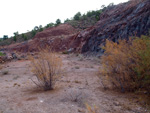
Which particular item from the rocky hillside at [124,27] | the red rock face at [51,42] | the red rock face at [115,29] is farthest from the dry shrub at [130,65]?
the red rock face at [51,42]

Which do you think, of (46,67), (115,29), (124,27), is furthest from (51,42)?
(46,67)

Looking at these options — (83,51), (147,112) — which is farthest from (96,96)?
(83,51)

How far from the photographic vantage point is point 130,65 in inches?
237

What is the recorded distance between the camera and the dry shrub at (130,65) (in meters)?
5.44

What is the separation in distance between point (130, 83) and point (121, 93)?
0.59 metres

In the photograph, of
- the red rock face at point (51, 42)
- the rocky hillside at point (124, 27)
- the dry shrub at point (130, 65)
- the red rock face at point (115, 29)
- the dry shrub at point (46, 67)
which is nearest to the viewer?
the dry shrub at point (130, 65)

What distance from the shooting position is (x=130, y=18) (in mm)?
18141

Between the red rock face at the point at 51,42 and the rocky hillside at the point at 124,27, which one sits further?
the red rock face at the point at 51,42

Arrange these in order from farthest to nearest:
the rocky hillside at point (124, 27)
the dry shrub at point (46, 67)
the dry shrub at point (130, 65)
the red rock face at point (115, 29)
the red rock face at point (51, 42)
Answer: the red rock face at point (51, 42) → the red rock face at point (115, 29) → the rocky hillside at point (124, 27) → the dry shrub at point (46, 67) → the dry shrub at point (130, 65)

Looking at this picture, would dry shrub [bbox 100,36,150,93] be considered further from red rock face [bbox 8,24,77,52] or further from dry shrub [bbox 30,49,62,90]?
red rock face [bbox 8,24,77,52]

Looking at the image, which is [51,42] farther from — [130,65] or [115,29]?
[130,65]

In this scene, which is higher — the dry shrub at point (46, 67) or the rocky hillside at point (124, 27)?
the rocky hillside at point (124, 27)

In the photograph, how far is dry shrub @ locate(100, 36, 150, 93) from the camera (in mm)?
5441

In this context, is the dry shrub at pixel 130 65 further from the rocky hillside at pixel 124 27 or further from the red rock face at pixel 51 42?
the red rock face at pixel 51 42
